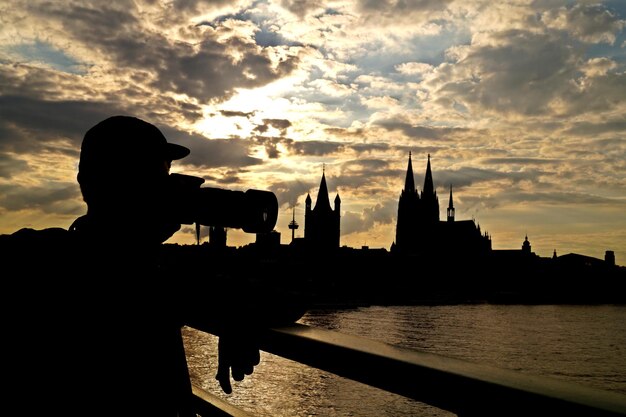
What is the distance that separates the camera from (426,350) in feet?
45.8

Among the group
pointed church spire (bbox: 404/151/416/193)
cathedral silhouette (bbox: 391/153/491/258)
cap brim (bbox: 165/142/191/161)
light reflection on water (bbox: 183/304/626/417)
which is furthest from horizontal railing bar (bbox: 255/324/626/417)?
pointed church spire (bbox: 404/151/416/193)

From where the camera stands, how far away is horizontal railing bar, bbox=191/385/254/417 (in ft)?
6.32

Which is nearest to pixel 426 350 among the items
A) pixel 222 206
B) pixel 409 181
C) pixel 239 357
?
pixel 239 357

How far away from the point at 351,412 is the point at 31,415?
2236 cm

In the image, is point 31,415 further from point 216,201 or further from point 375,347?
point 375,347

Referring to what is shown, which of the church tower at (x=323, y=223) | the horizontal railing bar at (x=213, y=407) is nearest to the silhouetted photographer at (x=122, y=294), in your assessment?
the horizontal railing bar at (x=213, y=407)

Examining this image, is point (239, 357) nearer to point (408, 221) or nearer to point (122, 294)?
point (122, 294)

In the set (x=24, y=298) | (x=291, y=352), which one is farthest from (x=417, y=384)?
(x=24, y=298)

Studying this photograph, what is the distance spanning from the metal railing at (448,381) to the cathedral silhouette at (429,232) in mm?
124234

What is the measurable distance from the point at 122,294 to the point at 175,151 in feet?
1.18

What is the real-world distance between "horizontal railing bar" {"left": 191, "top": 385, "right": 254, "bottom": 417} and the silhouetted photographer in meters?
0.59

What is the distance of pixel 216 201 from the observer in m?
1.33

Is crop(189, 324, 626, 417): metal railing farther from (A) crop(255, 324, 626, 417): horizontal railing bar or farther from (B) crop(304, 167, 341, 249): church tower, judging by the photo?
(B) crop(304, 167, 341, 249): church tower

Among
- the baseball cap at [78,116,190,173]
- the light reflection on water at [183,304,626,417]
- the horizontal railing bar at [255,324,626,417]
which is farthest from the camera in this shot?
the light reflection on water at [183,304,626,417]
